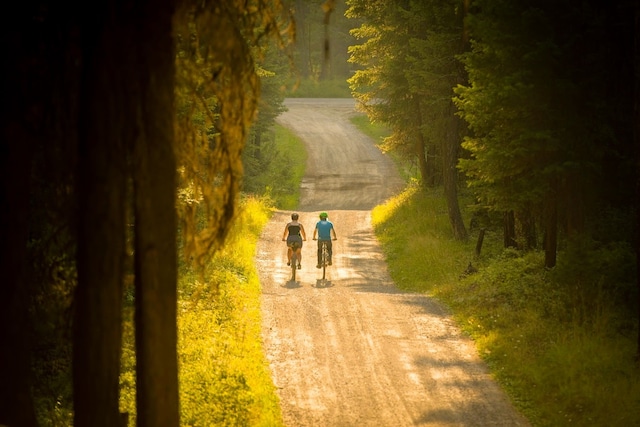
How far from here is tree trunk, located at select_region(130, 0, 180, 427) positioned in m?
6.32

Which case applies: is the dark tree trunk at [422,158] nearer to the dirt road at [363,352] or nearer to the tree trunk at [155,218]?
the dirt road at [363,352]

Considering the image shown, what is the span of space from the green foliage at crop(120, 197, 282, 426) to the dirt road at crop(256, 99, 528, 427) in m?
0.38

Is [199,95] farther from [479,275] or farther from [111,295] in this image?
[479,275]

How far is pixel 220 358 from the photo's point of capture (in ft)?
48.9

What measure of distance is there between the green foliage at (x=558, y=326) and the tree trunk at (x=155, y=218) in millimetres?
7490

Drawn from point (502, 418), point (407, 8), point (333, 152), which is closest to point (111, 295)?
point (502, 418)

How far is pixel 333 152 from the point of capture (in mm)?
55000

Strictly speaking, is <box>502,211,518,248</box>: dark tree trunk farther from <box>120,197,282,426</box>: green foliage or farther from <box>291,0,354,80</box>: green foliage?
<box>291,0,354,80</box>: green foliage

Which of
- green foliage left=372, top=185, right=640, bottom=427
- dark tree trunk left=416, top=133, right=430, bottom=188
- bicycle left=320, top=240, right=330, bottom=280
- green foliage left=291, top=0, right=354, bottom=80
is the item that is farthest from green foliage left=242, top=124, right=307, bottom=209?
green foliage left=372, top=185, right=640, bottom=427

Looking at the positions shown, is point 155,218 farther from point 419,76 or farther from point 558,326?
point 419,76

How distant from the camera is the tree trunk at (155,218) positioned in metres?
6.32

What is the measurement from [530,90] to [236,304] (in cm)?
779

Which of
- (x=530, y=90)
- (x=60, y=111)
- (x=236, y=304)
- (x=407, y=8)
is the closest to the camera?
(x=60, y=111)

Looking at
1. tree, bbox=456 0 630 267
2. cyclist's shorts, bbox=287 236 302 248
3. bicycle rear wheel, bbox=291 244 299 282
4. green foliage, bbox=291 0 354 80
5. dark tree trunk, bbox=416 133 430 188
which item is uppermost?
green foliage, bbox=291 0 354 80
